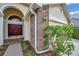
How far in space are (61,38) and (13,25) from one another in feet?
2.06

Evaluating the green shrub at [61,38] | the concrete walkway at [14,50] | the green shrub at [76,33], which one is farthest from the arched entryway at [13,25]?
the green shrub at [76,33]

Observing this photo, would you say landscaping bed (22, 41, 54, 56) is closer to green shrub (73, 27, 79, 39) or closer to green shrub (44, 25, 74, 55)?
green shrub (44, 25, 74, 55)

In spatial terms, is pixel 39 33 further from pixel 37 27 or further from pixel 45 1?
pixel 45 1

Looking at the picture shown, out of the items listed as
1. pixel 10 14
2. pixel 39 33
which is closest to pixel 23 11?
pixel 10 14

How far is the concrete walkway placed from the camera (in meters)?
2.72

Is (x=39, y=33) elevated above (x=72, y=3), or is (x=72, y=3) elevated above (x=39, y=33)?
(x=72, y=3)

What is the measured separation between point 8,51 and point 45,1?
0.78 metres

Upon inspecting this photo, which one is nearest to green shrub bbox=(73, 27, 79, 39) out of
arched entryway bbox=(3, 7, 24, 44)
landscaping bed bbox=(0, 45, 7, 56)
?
arched entryway bbox=(3, 7, 24, 44)

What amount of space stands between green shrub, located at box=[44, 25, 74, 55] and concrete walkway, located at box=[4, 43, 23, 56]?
1.19ft

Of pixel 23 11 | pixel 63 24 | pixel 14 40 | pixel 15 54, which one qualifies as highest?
pixel 23 11

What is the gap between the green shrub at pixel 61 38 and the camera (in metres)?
2.73

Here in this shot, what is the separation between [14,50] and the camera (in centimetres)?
275

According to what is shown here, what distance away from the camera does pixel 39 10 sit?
108 inches

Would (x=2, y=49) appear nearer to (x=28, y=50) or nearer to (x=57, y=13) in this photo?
(x=28, y=50)
